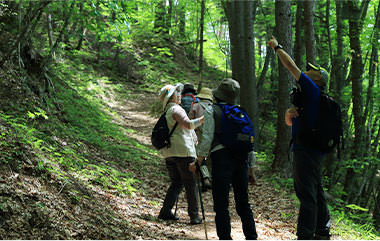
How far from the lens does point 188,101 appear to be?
6621 millimetres

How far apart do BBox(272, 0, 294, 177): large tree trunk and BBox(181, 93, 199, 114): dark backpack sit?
11.6 feet

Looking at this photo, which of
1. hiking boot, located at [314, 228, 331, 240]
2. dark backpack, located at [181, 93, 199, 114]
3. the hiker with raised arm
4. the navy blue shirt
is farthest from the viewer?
dark backpack, located at [181, 93, 199, 114]

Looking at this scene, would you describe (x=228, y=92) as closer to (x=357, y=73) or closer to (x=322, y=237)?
(x=322, y=237)

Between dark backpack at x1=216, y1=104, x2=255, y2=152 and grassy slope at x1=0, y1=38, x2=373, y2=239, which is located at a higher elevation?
dark backpack at x1=216, y1=104, x2=255, y2=152

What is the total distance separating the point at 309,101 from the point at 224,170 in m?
1.26

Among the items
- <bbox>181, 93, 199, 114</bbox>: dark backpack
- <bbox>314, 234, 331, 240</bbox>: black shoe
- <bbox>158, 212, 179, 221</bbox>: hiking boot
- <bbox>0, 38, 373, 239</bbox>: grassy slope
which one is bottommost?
<bbox>158, 212, 179, 221</bbox>: hiking boot

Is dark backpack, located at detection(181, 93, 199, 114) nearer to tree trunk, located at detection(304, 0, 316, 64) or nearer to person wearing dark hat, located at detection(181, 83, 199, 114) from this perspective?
person wearing dark hat, located at detection(181, 83, 199, 114)

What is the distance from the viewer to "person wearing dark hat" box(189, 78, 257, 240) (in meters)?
3.83

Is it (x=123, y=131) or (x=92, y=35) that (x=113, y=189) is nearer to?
(x=123, y=131)

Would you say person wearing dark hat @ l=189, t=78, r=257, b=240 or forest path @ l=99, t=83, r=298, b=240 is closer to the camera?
person wearing dark hat @ l=189, t=78, r=257, b=240

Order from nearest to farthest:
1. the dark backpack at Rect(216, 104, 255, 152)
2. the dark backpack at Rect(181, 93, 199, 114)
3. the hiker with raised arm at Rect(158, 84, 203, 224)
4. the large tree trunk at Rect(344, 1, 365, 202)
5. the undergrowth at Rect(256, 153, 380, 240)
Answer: the dark backpack at Rect(216, 104, 255, 152) < the hiker with raised arm at Rect(158, 84, 203, 224) < the undergrowth at Rect(256, 153, 380, 240) < the dark backpack at Rect(181, 93, 199, 114) < the large tree trunk at Rect(344, 1, 365, 202)

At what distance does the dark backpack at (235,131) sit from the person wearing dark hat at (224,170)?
0.05 meters

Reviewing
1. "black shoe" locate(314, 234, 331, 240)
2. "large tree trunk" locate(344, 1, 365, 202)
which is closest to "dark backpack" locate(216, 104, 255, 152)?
"black shoe" locate(314, 234, 331, 240)

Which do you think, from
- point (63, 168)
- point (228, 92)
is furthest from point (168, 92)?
point (63, 168)
